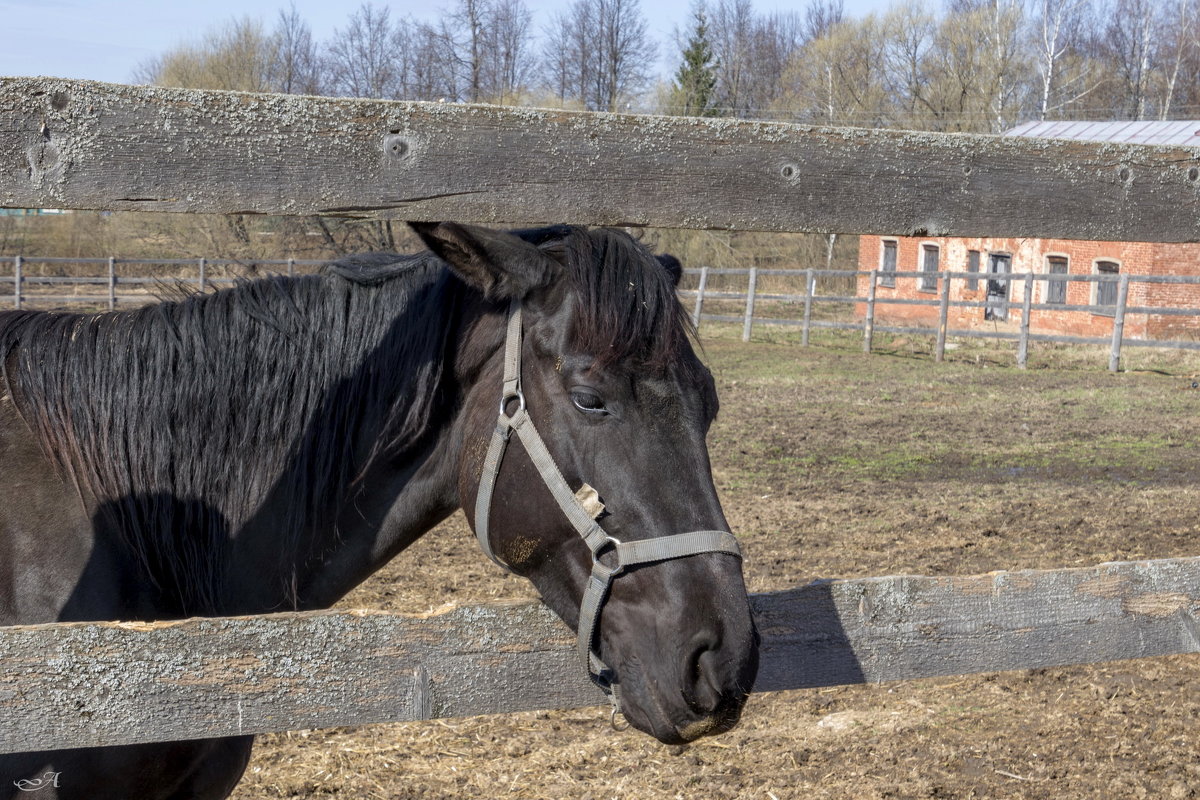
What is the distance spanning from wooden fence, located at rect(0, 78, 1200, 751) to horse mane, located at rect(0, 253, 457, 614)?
55 centimetres

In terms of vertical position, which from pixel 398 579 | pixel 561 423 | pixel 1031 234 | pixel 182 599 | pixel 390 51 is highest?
pixel 390 51

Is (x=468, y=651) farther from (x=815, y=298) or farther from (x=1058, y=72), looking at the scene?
(x=1058, y=72)

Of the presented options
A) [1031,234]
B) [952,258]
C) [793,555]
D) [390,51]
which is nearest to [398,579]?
[793,555]

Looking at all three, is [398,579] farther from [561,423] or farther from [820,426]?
[820,426]

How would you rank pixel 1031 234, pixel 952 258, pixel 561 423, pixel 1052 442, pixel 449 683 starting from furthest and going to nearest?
pixel 952 258
pixel 1052 442
pixel 1031 234
pixel 561 423
pixel 449 683

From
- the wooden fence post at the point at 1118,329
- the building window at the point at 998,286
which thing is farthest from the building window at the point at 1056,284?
the wooden fence post at the point at 1118,329

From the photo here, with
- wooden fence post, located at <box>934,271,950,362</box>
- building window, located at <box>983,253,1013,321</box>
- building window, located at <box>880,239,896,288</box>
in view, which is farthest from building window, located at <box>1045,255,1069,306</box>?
wooden fence post, located at <box>934,271,950,362</box>

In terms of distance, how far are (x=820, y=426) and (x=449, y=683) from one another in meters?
9.49

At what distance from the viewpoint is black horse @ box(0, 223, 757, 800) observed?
1.76 m

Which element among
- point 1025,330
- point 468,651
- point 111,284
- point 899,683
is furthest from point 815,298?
point 468,651

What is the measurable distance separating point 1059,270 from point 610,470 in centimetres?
2619

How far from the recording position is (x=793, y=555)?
235 inches

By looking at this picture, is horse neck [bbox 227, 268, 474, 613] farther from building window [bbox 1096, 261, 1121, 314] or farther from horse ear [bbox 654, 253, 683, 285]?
building window [bbox 1096, 261, 1121, 314]

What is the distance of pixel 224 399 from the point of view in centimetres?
213
